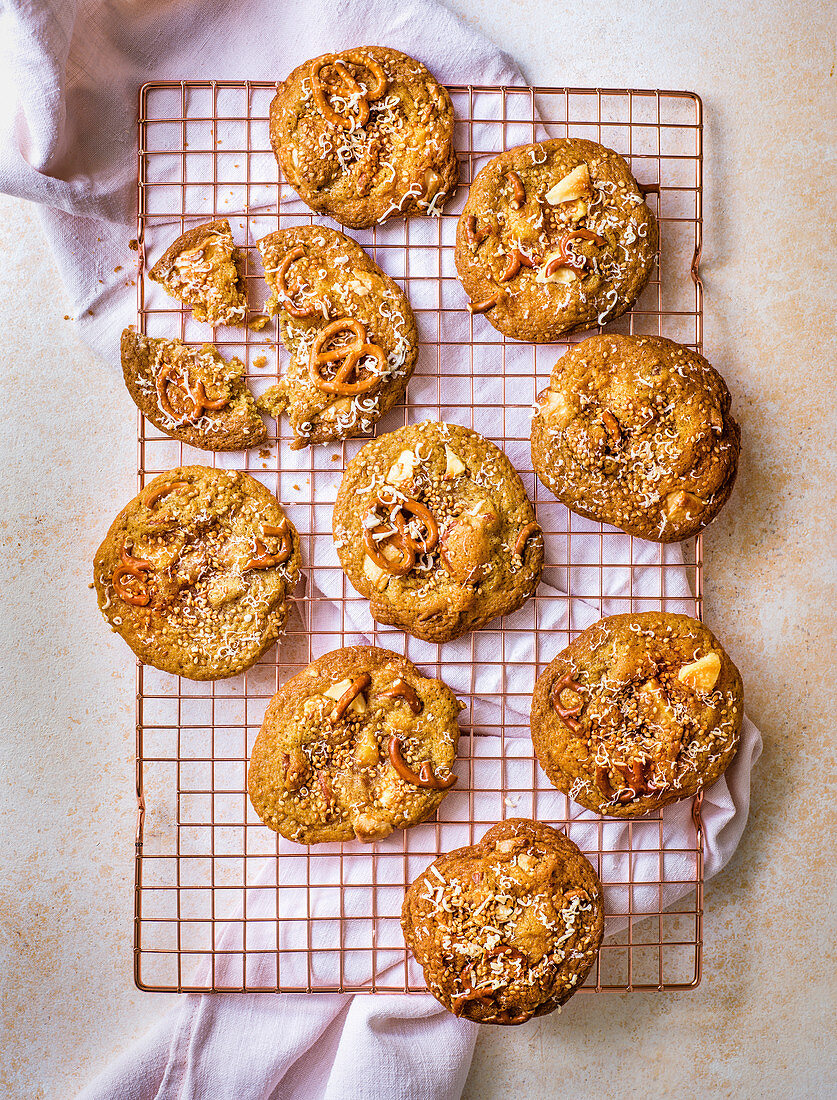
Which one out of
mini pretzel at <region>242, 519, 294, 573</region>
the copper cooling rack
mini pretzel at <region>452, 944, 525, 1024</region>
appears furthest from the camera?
the copper cooling rack

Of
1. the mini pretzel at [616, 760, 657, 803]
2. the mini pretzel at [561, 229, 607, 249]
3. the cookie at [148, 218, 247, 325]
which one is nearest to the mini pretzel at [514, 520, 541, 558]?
the mini pretzel at [616, 760, 657, 803]

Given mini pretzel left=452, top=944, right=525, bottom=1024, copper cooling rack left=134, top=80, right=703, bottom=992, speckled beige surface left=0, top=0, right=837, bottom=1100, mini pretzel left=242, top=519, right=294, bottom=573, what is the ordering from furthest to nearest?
speckled beige surface left=0, top=0, right=837, bottom=1100 → copper cooling rack left=134, top=80, right=703, bottom=992 → mini pretzel left=242, top=519, right=294, bottom=573 → mini pretzel left=452, top=944, right=525, bottom=1024

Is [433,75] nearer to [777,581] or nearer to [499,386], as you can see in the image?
[499,386]

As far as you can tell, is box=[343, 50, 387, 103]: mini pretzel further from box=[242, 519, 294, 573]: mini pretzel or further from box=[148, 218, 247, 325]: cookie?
box=[242, 519, 294, 573]: mini pretzel

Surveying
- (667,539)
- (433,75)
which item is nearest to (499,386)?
(667,539)

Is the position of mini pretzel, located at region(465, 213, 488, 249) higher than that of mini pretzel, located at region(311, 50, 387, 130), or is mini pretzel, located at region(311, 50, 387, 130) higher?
mini pretzel, located at region(311, 50, 387, 130)

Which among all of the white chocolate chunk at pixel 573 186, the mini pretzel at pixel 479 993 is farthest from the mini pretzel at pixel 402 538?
the mini pretzel at pixel 479 993

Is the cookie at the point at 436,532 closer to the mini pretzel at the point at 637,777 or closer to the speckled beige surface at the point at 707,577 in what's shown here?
the mini pretzel at the point at 637,777

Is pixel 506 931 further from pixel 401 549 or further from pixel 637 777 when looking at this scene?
pixel 401 549
